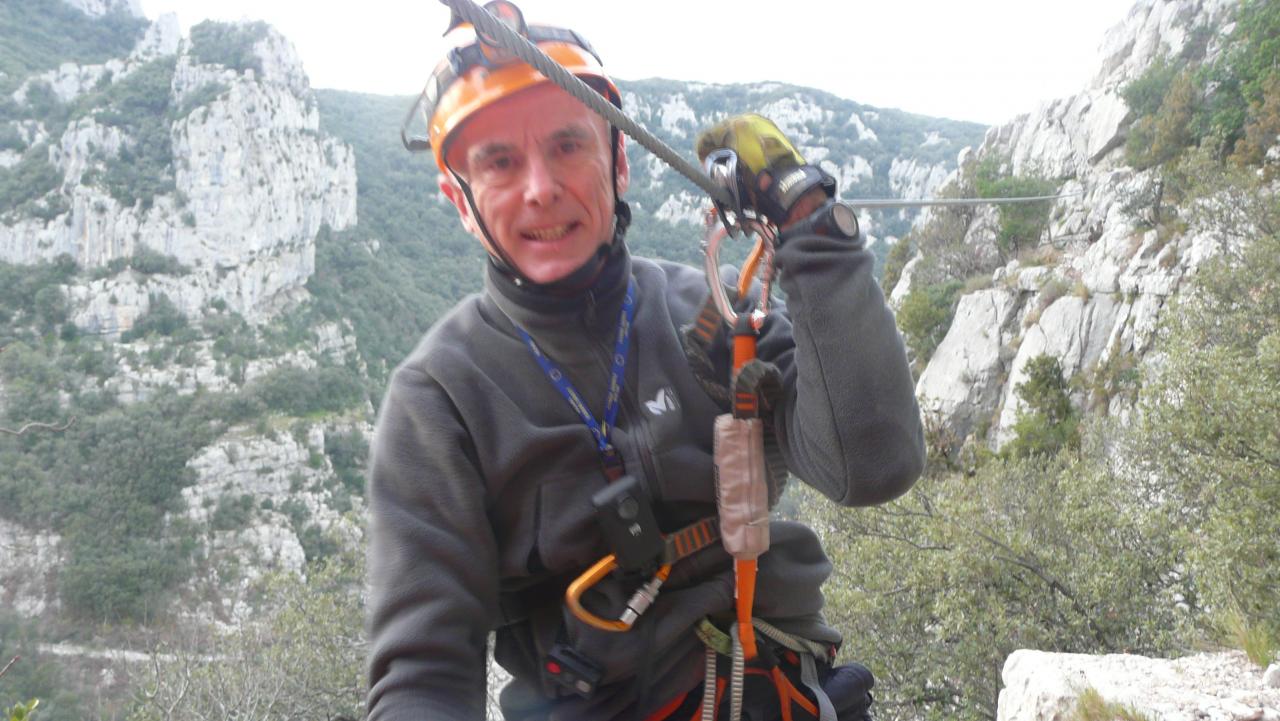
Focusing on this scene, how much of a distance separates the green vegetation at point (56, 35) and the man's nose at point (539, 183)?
245 ft

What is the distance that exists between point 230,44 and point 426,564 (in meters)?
69.3

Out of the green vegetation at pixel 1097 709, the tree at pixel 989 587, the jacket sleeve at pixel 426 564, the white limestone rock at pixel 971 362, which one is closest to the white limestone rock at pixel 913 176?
the white limestone rock at pixel 971 362

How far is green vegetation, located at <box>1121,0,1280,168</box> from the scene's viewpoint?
Result: 20.7 m

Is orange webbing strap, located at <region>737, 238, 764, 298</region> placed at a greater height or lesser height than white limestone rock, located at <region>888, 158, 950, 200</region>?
greater

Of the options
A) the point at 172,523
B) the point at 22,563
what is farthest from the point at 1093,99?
the point at 22,563

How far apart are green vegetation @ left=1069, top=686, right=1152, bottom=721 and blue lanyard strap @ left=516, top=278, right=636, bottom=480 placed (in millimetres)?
3758

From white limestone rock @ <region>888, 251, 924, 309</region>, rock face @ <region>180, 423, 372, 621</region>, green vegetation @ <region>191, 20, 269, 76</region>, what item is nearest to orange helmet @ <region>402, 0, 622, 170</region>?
white limestone rock @ <region>888, 251, 924, 309</region>

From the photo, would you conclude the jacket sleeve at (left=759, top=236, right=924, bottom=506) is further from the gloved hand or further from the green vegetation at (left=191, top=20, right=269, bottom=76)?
the green vegetation at (left=191, top=20, right=269, bottom=76)

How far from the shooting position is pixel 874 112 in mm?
95938

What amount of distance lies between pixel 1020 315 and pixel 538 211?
26.3 meters

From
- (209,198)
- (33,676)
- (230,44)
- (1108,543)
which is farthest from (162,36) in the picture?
(1108,543)

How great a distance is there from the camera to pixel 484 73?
61.6 inches

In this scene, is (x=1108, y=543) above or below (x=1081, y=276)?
above

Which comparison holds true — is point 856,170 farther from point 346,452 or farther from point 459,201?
point 459,201
